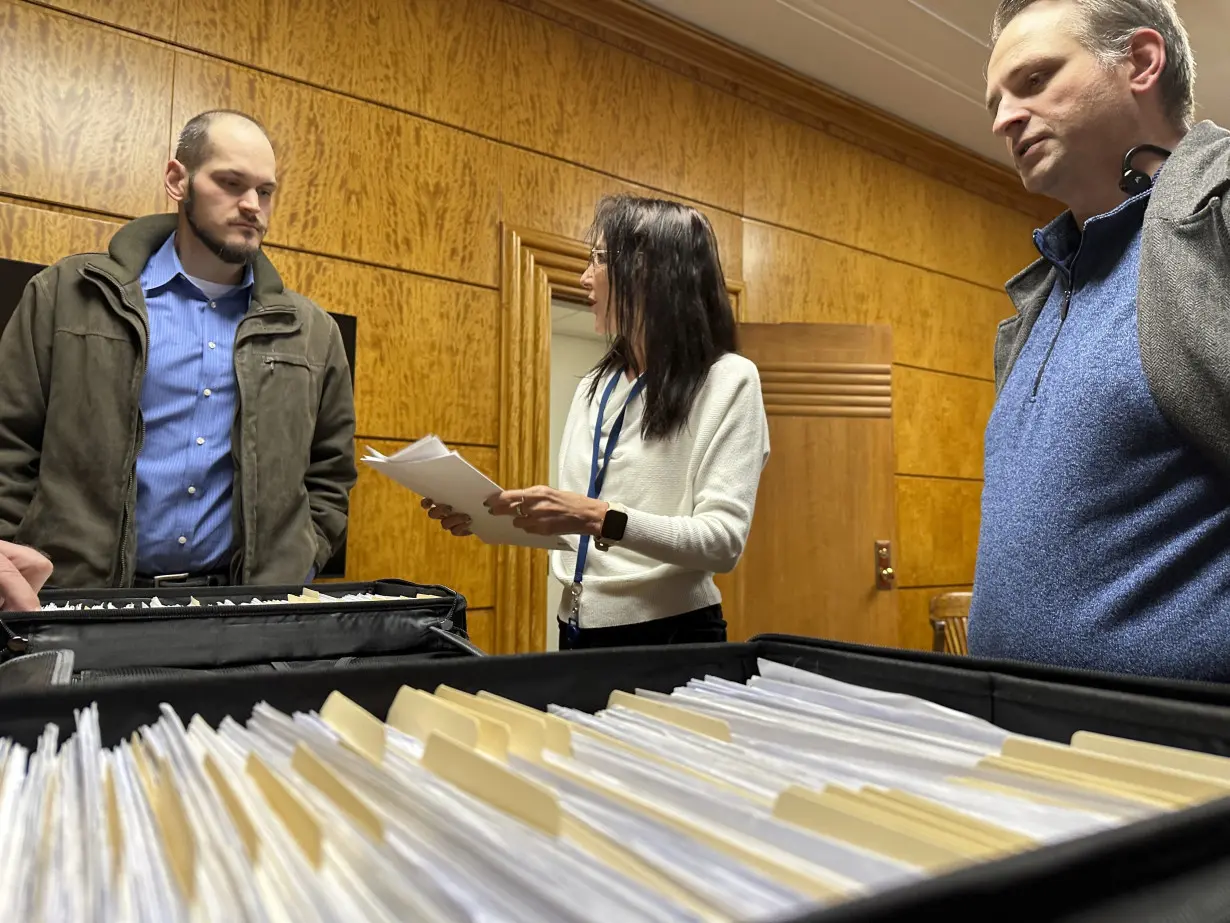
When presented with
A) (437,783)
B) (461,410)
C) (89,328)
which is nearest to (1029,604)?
(437,783)

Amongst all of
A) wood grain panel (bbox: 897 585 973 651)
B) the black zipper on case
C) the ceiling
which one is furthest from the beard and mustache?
wood grain panel (bbox: 897 585 973 651)

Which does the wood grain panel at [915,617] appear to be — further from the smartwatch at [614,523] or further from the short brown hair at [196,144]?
the short brown hair at [196,144]

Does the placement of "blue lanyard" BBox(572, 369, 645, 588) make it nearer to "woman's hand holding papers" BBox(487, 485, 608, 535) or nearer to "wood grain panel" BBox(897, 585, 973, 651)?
"woman's hand holding papers" BBox(487, 485, 608, 535)

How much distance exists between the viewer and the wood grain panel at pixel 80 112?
245cm

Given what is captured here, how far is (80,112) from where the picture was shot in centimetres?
254

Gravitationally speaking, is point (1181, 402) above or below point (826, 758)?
above

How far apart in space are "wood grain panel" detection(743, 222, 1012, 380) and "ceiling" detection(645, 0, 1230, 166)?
2.53 feet

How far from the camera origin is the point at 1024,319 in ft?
4.00

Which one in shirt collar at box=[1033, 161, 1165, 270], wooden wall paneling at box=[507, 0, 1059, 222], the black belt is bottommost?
the black belt

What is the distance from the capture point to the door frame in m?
3.26

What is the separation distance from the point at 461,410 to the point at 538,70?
137 cm

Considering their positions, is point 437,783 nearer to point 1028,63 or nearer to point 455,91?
point 1028,63

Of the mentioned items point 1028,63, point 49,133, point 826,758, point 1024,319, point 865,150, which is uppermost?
point 865,150

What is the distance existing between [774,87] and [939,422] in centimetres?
Answer: 202
